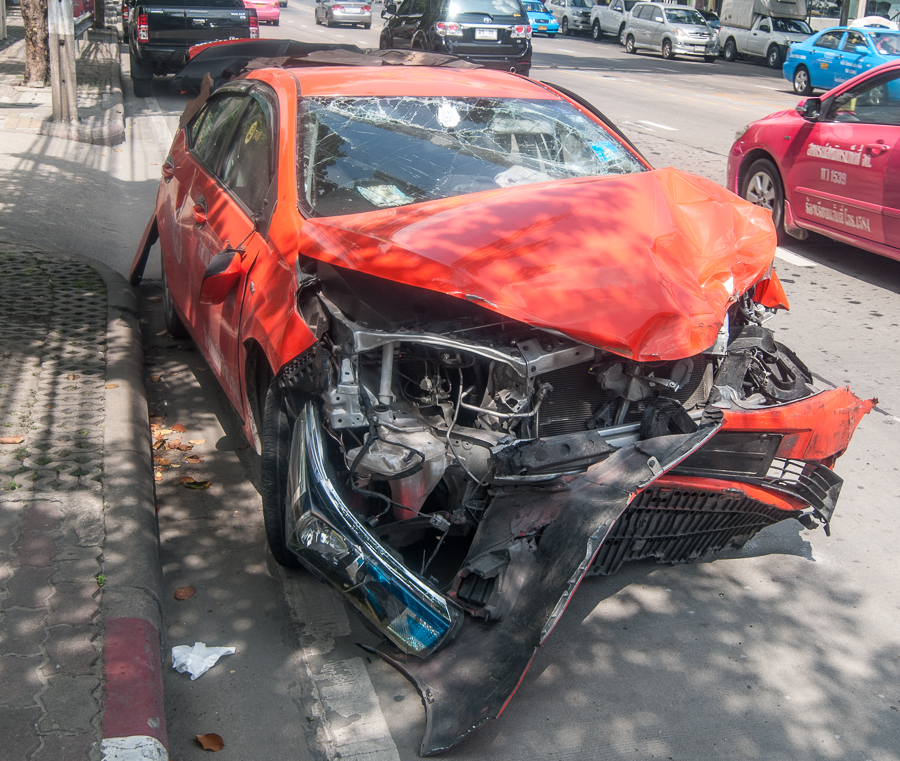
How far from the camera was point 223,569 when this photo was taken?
148 inches

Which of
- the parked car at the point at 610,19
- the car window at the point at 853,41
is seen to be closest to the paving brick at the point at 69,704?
the car window at the point at 853,41

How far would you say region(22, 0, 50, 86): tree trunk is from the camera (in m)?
14.5

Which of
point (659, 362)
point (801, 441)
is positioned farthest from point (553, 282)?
point (801, 441)

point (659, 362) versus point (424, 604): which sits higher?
point (659, 362)

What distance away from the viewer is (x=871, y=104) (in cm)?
743

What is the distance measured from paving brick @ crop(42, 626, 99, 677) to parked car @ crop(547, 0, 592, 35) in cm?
4040

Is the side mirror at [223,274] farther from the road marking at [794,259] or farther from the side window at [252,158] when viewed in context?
the road marking at [794,259]

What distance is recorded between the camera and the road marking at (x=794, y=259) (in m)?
8.23

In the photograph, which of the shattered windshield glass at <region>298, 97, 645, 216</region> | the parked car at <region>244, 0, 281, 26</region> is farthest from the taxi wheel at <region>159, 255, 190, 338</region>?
the parked car at <region>244, 0, 281, 26</region>

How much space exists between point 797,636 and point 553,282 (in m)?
1.63

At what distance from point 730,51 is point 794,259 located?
26794 millimetres

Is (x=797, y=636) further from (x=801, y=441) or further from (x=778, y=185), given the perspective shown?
(x=778, y=185)

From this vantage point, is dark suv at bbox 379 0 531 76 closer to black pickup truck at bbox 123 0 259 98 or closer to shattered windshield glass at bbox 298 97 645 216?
black pickup truck at bbox 123 0 259 98

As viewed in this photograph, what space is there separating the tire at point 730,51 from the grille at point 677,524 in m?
31.8
